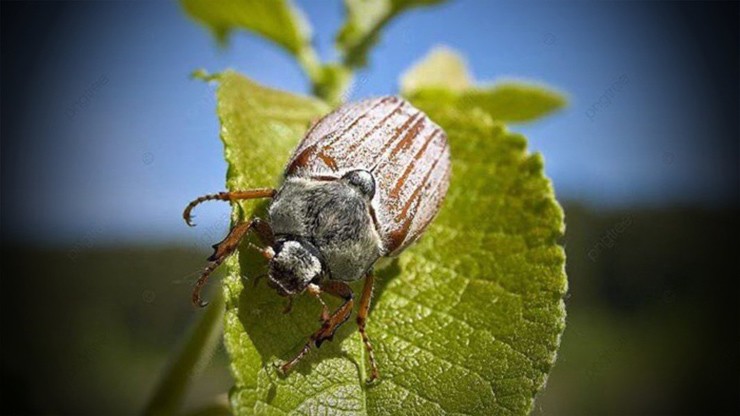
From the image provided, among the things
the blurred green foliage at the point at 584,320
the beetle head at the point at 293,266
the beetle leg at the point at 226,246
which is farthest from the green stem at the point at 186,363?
the blurred green foliage at the point at 584,320

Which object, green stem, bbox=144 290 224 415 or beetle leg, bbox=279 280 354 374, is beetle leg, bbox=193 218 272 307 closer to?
green stem, bbox=144 290 224 415

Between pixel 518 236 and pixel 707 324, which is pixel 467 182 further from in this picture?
pixel 707 324

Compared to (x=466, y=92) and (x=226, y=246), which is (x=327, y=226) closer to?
(x=226, y=246)

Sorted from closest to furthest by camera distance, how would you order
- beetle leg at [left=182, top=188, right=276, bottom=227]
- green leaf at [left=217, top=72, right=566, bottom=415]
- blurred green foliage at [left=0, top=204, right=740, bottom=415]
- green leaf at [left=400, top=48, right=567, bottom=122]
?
green leaf at [left=217, top=72, right=566, bottom=415]
beetle leg at [left=182, top=188, right=276, bottom=227]
green leaf at [left=400, top=48, right=567, bottom=122]
blurred green foliage at [left=0, top=204, right=740, bottom=415]

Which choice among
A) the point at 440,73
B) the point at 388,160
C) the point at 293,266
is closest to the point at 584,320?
the point at 440,73

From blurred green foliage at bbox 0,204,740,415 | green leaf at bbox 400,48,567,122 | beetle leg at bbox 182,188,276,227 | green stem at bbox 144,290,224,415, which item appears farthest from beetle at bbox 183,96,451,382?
blurred green foliage at bbox 0,204,740,415

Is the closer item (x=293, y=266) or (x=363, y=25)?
(x=293, y=266)

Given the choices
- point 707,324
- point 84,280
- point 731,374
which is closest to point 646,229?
point 707,324
